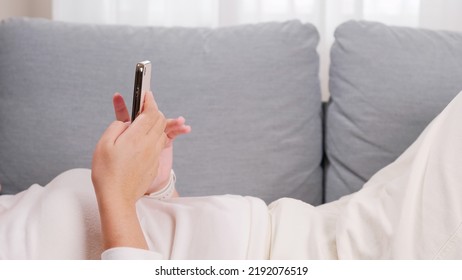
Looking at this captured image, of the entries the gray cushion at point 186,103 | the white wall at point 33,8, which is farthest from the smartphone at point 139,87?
the white wall at point 33,8

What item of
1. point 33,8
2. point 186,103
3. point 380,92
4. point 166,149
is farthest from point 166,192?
point 33,8

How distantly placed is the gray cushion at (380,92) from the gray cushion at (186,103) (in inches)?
2.7

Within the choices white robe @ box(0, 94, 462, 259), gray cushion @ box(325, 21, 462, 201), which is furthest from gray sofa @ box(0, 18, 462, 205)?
white robe @ box(0, 94, 462, 259)

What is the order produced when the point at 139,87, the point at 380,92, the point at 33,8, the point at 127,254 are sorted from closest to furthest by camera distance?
1. the point at 127,254
2. the point at 139,87
3. the point at 380,92
4. the point at 33,8

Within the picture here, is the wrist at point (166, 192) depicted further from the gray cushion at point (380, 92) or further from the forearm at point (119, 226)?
the gray cushion at point (380, 92)

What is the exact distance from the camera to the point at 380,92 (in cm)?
140

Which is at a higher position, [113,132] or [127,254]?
[113,132]

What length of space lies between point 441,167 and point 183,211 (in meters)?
0.42

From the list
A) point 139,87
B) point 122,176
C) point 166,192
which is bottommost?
point 166,192

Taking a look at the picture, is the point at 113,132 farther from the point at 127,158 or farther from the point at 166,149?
the point at 166,149

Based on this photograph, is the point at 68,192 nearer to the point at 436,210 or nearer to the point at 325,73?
the point at 436,210

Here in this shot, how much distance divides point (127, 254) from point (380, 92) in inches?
31.7

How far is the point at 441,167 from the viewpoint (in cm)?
93

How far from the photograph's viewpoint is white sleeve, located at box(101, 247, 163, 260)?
825 mm
